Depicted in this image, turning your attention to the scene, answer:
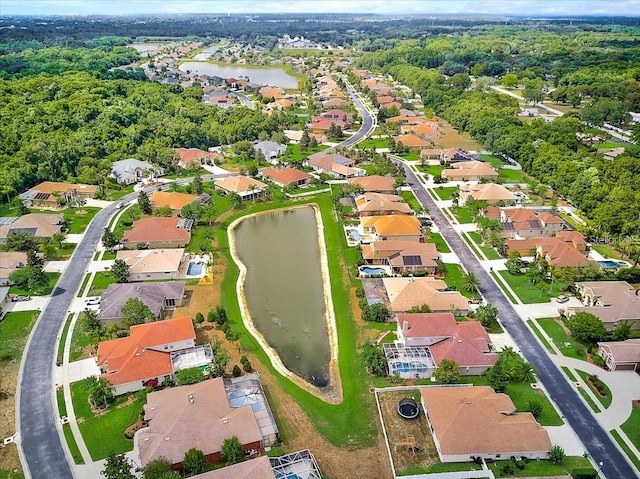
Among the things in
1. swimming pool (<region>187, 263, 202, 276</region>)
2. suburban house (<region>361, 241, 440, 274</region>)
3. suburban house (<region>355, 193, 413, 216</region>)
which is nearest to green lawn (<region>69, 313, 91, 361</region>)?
swimming pool (<region>187, 263, 202, 276</region>)

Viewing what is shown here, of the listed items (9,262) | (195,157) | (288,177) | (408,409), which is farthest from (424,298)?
(195,157)

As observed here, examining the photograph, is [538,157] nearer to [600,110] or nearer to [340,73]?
[600,110]

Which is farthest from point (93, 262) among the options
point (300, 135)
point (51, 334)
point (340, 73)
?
point (340, 73)

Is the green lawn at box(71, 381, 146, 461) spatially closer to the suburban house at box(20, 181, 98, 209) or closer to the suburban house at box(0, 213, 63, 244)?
the suburban house at box(0, 213, 63, 244)

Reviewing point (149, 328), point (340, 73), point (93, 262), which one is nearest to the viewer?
point (149, 328)

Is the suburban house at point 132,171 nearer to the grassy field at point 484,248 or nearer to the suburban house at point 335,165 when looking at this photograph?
the suburban house at point 335,165

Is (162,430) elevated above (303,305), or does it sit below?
above
